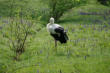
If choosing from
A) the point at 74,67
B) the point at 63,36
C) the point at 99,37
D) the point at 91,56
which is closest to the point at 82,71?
the point at 74,67

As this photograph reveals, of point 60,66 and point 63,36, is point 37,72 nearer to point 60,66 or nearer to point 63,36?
point 60,66

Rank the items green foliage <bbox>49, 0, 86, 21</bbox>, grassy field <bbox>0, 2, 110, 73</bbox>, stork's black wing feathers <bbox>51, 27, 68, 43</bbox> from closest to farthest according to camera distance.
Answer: grassy field <bbox>0, 2, 110, 73</bbox> → stork's black wing feathers <bbox>51, 27, 68, 43</bbox> → green foliage <bbox>49, 0, 86, 21</bbox>

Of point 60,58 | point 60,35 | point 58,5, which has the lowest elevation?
point 60,58

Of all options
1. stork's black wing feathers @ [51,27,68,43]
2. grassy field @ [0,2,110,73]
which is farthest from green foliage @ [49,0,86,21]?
stork's black wing feathers @ [51,27,68,43]

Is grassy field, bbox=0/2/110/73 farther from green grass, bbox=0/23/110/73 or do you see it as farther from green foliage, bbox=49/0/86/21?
green foliage, bbox=49/0/86/21

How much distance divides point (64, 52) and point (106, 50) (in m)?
2.79

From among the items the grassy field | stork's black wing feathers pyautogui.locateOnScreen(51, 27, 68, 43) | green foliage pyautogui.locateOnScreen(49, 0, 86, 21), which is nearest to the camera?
the grassy field

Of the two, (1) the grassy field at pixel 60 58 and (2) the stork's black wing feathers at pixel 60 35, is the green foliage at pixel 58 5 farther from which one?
(2) the stork's black wing feathers at pixel 60 35

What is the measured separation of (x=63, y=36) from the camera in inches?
426

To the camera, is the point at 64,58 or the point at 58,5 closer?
the point at 64,58

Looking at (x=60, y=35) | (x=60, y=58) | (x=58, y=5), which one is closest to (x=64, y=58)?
(x=60, y=58)

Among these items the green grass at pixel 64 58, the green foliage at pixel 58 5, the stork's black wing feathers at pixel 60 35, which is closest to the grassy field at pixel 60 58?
the green grass at pixel 64 58

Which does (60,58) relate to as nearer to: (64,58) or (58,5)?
(64,58)

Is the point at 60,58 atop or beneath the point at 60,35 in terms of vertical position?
beneath
